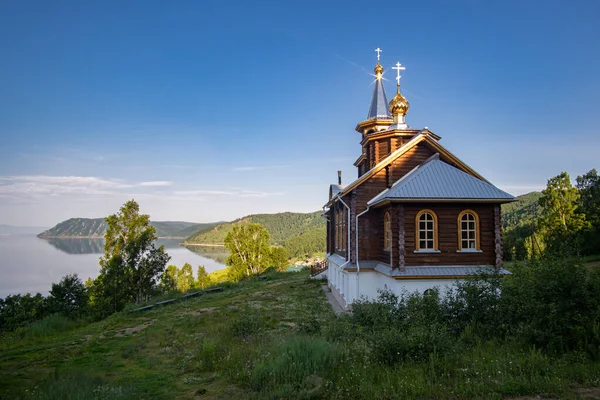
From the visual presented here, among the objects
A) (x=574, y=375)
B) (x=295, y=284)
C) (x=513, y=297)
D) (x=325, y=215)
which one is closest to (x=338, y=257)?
(x=325, y=215)

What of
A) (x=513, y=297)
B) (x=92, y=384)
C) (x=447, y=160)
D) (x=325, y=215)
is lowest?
(x=92, y=384)

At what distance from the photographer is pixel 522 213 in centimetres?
7750

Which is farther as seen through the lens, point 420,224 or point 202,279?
point 202,279

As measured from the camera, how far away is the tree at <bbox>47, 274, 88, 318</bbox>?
70.9 feet

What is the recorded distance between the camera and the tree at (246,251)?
4141 cm

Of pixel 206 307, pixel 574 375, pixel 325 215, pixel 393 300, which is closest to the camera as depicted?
pixel 574 375

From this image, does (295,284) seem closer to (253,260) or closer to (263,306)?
(263,306)

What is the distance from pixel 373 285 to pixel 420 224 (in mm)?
3156

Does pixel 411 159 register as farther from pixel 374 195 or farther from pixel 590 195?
pixel 590 195

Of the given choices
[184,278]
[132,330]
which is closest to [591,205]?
[132,330]

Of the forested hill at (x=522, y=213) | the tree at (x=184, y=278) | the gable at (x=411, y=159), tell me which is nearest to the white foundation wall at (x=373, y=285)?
the gable at (x=411, y=159)

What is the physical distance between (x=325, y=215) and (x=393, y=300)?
13966mm

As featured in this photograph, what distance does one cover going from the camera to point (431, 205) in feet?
46.6

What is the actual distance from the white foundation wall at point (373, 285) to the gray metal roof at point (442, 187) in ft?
9.61
